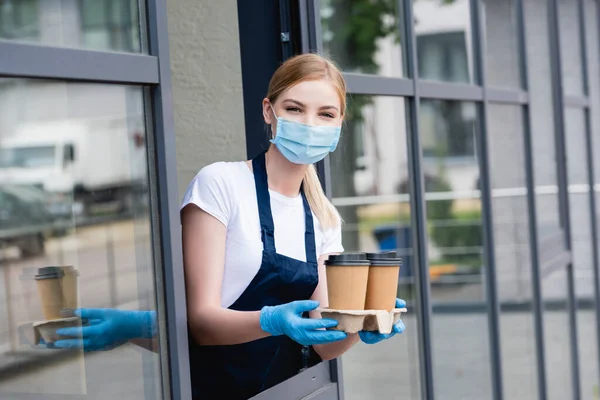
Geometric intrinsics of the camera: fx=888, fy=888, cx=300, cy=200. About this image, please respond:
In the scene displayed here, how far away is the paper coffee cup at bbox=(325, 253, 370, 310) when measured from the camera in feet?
5.25

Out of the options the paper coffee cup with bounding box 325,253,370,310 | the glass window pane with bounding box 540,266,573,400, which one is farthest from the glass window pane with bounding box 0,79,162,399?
the glass window pane with bounding box 540,266,573,400

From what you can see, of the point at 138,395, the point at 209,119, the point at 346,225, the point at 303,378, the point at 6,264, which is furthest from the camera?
the point at 346,225

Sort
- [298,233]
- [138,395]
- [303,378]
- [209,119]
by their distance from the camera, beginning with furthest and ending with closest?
[209,119], [303,378], [298,233], [138,395]

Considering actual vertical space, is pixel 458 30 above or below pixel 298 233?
above

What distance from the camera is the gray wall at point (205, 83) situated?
260 cm

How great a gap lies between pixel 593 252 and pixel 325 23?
3971 mm

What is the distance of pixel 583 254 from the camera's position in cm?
606

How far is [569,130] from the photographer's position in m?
5.80

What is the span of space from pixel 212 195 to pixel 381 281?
39 cm

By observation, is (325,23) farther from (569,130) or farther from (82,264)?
(569,130)

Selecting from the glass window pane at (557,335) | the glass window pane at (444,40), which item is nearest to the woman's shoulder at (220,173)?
the glass window pane at (444,40)

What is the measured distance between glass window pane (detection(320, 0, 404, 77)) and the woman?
794 millimetres

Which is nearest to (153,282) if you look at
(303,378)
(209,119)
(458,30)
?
(303,378)

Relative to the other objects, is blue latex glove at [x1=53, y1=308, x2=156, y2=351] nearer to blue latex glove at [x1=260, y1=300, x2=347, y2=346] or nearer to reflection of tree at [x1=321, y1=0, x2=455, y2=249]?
blue latex glove at [x1=260, y1=300, x2=347, y2=346]
